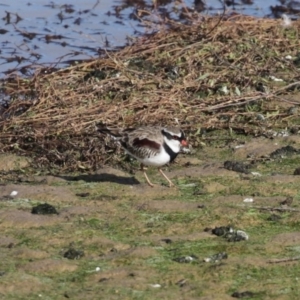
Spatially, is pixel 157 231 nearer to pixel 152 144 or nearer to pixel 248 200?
pixel 248 200

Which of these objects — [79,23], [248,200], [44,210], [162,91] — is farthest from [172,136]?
[79,23]

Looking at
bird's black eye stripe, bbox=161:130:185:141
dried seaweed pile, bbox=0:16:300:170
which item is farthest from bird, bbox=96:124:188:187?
dried seaweed pile, bbox=0:16:300:170

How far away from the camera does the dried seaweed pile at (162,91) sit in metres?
8.55

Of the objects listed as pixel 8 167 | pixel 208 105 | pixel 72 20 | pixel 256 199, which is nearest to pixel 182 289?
pixel 256 199

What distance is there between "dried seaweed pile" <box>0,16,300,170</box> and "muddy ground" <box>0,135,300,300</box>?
476 millimetres

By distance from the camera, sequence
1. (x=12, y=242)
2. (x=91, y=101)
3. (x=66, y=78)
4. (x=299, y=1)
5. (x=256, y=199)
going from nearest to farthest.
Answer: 1. (x=12, y=242)
2. (x=256, y=199)
3. (x=91, y=101)
4. (x=66, y=78)
5. (x=299, y=1)

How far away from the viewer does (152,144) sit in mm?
7500

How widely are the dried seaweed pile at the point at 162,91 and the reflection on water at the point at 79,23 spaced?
0.67 m

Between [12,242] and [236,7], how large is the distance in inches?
403

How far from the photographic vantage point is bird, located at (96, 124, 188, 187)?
24.6ft

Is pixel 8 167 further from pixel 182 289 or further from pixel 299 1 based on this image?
pixel 299 1

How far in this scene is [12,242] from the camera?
6145 mm

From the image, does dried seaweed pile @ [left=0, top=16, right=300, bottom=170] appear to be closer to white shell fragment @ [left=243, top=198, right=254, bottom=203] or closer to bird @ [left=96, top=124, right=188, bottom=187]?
bird @ [left=96, top=124, right=188, bottom=187]

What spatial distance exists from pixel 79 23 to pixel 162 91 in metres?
5.32
